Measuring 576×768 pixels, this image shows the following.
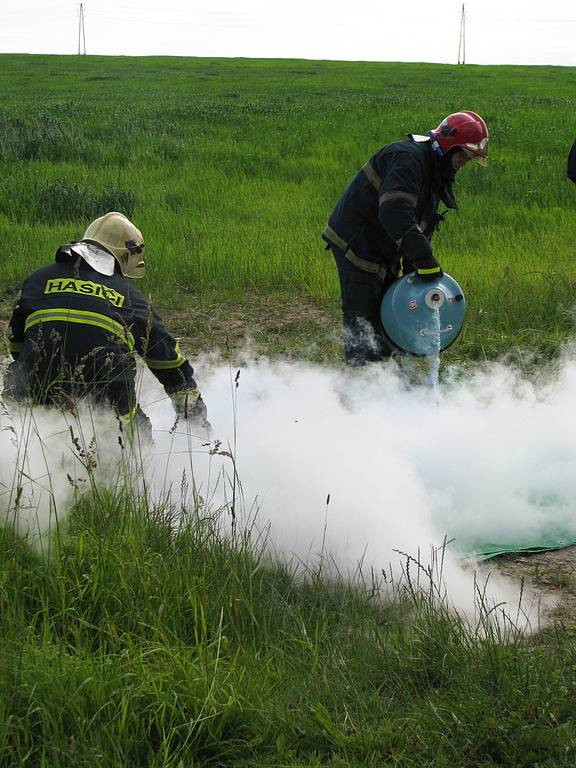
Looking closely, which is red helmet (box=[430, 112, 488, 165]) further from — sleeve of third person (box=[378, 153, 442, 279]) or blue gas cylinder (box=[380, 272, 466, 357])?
blue gas cylinder (box=[380, 272, 466, 357])

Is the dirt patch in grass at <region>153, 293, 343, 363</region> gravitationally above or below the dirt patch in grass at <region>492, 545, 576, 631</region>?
above

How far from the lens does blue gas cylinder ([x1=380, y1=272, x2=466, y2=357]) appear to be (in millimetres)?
5281

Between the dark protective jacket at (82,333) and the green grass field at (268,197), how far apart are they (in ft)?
10.7

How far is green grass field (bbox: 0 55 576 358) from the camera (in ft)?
25.5

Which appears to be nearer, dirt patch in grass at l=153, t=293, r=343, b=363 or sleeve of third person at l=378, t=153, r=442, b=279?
sleeve of third person at l=378, t=153, r=442, b=279

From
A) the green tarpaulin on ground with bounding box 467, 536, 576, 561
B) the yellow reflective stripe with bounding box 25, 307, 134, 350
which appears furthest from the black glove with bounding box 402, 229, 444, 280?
the yellow reflective stripe with bounding box 25, 307, 134, 350

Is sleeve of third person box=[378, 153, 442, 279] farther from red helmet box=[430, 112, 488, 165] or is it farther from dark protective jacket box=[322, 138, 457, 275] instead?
red helmet box=[430, 112, 488, 165]

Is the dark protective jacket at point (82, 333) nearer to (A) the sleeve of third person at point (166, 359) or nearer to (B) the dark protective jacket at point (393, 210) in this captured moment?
(A) the sleeve of third person at point (166, 359)

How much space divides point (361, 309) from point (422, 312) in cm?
44

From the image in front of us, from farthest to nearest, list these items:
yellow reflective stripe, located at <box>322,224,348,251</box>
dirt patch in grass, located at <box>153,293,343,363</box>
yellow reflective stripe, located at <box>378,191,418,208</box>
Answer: dirt patch in grass, located at <box>153,293,343,363</box>
yellow reflective stripe, located at <box>322,224,348,251</box>
yellow reflective stripe, located at <box>378,191,418,208</box>

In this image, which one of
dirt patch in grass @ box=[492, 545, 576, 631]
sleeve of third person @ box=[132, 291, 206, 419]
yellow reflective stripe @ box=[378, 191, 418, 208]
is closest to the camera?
dirt patch in grass @ box=[492, 545, 576, 631]

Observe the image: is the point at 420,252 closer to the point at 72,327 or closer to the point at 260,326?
the point at 72,327

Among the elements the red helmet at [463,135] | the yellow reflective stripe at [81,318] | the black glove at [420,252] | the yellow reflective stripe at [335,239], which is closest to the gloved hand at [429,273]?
the black glove at [420,252]

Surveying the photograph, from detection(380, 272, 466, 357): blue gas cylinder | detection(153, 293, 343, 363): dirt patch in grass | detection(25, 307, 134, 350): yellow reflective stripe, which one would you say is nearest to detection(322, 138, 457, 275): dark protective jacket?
detection(380, 272, 466, 357): blue gas cylinder
